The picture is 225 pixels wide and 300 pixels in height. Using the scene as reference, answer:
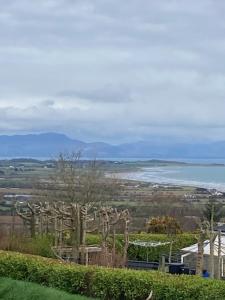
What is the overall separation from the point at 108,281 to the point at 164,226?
13162 mm

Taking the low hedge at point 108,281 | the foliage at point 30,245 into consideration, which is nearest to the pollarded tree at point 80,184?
the foliage at point 30,245

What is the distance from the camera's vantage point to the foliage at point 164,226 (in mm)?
23997

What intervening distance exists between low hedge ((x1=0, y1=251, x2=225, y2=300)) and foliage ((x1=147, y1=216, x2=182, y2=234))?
10996mm

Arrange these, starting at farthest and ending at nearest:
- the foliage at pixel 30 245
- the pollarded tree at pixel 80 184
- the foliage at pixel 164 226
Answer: the pollarded tree at pixel 80 184
the foliage at pixel 164 226
the foliage at pixel 30 245

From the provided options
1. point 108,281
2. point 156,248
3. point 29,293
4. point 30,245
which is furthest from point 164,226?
point 29,293

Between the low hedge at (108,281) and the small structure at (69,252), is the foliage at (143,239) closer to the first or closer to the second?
the small structure at (69,252)

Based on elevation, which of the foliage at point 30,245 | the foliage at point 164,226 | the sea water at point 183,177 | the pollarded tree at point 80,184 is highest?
the sea water at point 183,177

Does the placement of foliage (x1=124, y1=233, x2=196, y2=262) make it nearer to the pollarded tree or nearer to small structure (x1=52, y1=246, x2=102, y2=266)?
the pollarded tree

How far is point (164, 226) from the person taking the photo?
973 inches

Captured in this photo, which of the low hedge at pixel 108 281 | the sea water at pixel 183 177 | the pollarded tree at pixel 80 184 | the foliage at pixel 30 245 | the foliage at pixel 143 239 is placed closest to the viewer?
the low hedge at pixel 108 281

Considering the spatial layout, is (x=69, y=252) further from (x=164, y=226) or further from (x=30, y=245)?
(x=164, y=226)

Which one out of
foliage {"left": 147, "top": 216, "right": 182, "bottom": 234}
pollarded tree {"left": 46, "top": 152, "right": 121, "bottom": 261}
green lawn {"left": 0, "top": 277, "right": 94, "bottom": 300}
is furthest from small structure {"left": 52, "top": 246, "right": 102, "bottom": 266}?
foliage {"left": 147, "top": 216, "right": 182, "bottom": 234}

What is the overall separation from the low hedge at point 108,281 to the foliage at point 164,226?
11.0 metres

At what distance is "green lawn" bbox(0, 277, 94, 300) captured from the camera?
11242mm
